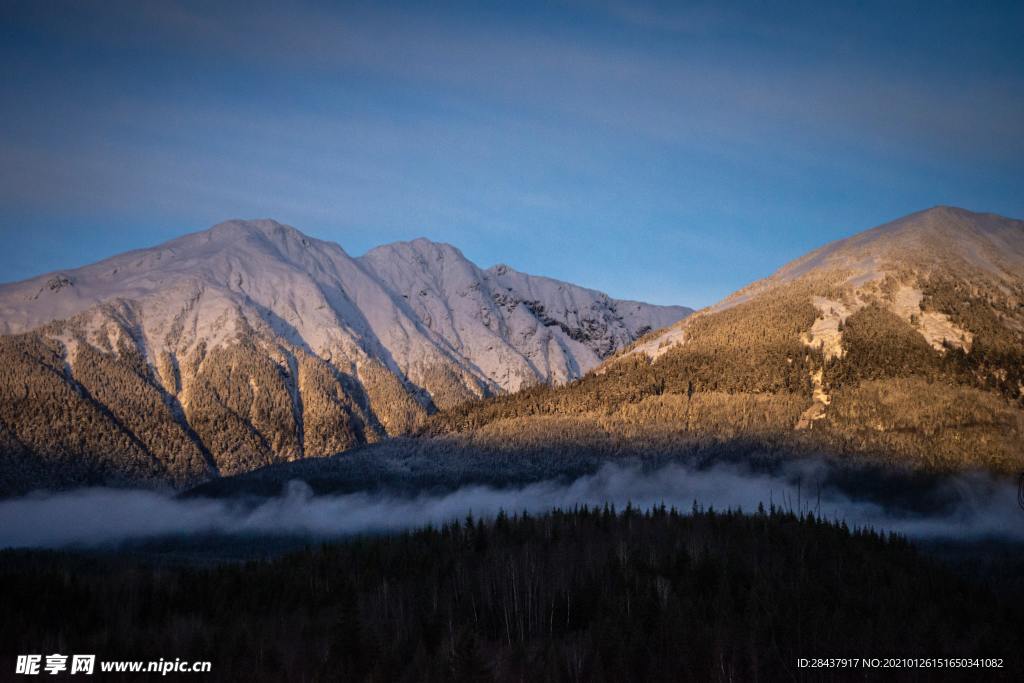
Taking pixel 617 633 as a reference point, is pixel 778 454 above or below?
above

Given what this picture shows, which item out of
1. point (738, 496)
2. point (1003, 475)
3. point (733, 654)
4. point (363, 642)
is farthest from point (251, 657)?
point (1003, 475)

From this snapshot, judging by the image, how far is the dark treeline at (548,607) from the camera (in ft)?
271

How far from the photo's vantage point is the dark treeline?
82.7 m

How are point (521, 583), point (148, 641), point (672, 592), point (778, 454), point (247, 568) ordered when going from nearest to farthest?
1. point (148, 641)
2. point (672, 592)
3. point (521, 583)
4. point (247, 568)
5. point (778, 454)

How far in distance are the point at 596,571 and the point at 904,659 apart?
156 feet

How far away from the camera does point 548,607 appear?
4380 inches

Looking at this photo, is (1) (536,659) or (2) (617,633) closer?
(1) (536,659)

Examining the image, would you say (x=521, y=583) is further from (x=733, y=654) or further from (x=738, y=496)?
(x=738, y=496)

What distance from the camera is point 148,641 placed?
88.6 m
